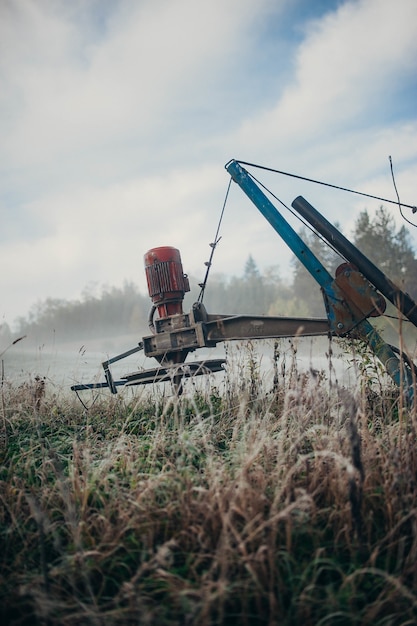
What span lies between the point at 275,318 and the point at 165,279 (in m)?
1.49

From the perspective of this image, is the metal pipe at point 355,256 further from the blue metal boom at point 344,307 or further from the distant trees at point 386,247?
the distant trees at point 386,247

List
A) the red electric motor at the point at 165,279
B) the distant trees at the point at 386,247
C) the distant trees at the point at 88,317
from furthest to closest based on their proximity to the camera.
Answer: the distant trees at the point at 88,317 → the distant trees at the point at 386,247 → the red electric motor at the point at 165,279

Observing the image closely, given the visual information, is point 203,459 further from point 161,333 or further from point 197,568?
point 161,333

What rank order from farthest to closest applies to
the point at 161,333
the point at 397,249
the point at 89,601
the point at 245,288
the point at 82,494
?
the point at 245,288 < the point at 397,249 < the point at 161,333 < the point at 82,494 < the point at 89,601

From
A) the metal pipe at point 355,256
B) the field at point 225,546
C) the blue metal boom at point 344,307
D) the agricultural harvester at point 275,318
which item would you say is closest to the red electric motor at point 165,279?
the agricultural harvester at point 275,318

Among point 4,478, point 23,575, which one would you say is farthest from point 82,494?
point 4,478

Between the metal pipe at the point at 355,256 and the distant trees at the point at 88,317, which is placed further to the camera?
the distant trees at the point at 88,317

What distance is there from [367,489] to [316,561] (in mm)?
659

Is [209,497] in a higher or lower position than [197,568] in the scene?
higher

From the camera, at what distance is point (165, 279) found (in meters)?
4.90

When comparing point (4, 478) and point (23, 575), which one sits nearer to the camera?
point (23, 575)

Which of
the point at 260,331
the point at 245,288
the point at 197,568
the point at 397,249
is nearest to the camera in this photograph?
the point at 197,568

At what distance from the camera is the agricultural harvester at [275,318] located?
160 inches

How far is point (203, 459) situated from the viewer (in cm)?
292
